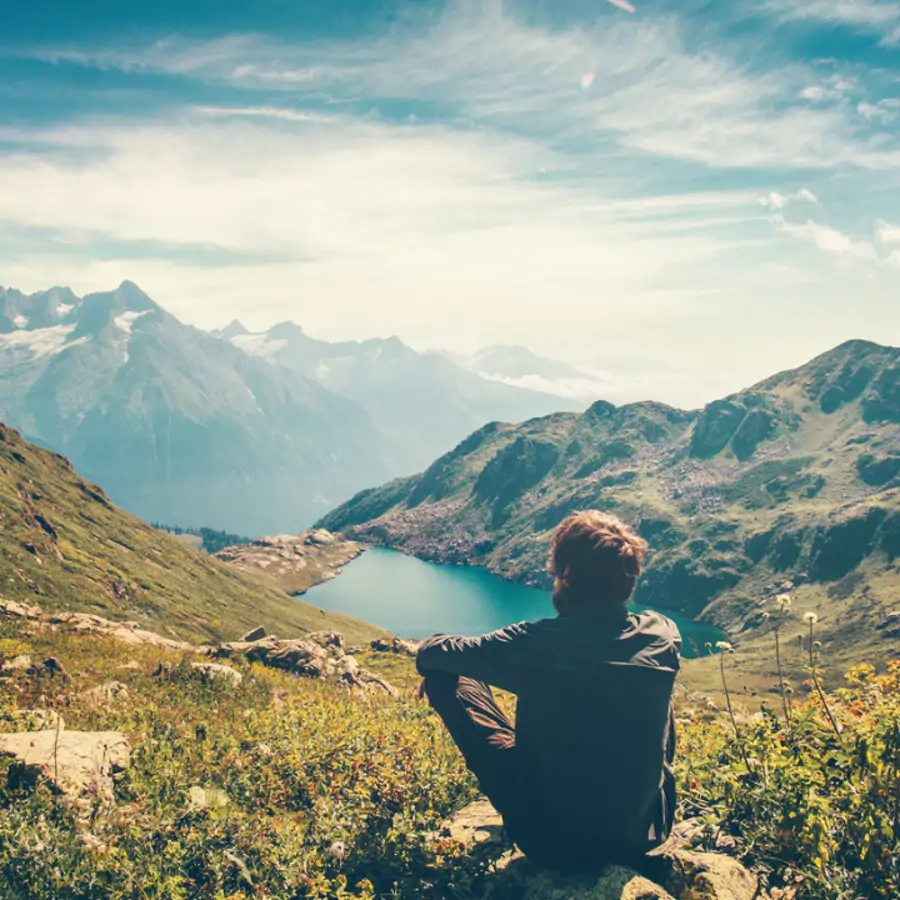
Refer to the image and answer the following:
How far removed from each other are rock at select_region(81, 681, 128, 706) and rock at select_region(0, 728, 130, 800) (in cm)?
444

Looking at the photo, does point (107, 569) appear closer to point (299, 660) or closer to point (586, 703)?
point (299, 660)

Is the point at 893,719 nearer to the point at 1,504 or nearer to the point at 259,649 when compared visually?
the point at 259,649

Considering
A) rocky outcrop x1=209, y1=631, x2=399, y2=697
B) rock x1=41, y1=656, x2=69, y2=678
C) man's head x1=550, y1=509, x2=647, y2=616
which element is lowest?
rocky outcrop x1=209, y1=631, x2=399, y2=697

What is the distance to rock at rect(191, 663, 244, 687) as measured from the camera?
65.2 feet

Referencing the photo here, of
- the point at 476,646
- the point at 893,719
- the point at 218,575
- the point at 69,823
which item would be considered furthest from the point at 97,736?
the point at 218,575

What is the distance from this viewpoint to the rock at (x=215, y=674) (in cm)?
1988

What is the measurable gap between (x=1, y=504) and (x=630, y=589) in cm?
10596

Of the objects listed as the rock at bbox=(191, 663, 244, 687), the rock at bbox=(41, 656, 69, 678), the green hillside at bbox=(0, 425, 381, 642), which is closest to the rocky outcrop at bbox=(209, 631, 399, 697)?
the rock at bbox=(191, 663, 244, 687)

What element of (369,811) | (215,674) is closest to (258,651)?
(215,674)


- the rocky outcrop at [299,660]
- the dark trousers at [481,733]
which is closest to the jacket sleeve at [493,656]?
the dark trousers at [481,733]

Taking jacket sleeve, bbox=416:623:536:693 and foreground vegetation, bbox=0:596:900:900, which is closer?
foreground vegetation, bbox=0:596:900:900

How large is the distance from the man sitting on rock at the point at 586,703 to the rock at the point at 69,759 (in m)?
6.14

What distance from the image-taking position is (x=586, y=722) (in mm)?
7992

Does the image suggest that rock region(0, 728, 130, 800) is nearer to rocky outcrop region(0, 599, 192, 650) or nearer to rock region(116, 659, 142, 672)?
rock region(116, 659, 142, 672)
